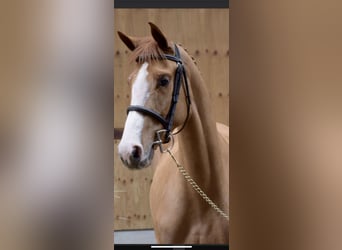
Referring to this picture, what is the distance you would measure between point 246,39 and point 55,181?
0.68 meters

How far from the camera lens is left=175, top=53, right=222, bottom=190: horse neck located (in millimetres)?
1402

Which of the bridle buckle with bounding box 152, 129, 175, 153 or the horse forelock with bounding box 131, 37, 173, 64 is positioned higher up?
the horse forelock with bounding box 131, 37, 173, 64

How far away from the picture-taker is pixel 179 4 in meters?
1.43

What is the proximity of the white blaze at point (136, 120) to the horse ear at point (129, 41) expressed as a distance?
0.09 metres

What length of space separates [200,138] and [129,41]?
0.33 m

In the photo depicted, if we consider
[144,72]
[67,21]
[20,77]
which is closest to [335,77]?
[144,72]

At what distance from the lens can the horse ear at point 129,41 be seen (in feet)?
4.56

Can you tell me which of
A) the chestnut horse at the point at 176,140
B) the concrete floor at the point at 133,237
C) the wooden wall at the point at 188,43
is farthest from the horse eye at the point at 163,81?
the concrete floor at the point at 133,237

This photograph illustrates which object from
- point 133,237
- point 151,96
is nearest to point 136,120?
point 151,96

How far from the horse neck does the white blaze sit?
0.13 m

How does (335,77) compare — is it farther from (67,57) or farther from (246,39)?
(67,57)

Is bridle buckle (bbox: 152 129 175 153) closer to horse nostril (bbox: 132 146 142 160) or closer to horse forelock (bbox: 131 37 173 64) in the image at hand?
horse nostril (bbox: 132 146 142 160)

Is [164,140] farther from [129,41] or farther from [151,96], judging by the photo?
[129,41]

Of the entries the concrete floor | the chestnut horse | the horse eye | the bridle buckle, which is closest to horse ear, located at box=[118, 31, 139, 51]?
the chestnut horse
